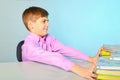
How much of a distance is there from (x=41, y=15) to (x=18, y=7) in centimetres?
102

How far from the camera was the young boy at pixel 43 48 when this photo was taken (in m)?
1.02

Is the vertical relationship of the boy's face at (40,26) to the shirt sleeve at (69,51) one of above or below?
above

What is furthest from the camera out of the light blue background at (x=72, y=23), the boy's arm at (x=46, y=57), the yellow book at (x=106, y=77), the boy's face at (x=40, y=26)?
the light blue background at (x=72, y=23)

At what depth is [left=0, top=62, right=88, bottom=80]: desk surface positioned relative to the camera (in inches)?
35.3

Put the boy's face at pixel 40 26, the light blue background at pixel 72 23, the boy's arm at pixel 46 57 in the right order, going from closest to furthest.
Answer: the boy's arm at pixel 46 57, the boy's face at pixel 40 26, the light blue background at pixel 72 23

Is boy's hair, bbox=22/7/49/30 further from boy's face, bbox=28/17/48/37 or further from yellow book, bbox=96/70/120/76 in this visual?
yellow book, bbox=96/70/120/76

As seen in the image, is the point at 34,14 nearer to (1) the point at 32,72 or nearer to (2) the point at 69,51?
(2) the point at 69,51

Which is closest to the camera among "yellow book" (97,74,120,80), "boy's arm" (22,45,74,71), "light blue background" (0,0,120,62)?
"yellow book" (97,74,120,80)

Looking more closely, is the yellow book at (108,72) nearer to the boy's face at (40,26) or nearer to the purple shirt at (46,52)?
the purple shirt at (46,52)

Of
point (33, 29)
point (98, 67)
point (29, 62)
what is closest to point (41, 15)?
point (33, 29)

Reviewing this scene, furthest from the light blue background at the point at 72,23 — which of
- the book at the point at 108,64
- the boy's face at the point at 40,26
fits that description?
the book at the point at 108,64

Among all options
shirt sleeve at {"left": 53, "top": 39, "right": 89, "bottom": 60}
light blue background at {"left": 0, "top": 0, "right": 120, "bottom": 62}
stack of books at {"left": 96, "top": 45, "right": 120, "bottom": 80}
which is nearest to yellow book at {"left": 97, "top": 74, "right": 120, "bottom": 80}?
stack of books at {"left": 96, "top": 45, "right": 120, "bottom": 80}

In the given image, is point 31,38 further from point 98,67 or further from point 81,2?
point 81,2

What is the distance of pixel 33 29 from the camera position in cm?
129
